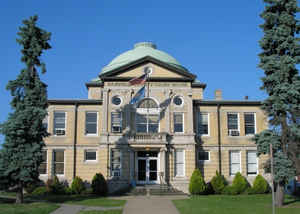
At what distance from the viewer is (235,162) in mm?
31453

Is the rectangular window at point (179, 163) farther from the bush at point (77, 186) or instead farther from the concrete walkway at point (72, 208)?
the concrete walkway at point (72, 208)

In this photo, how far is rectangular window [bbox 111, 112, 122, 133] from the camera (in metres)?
29.6

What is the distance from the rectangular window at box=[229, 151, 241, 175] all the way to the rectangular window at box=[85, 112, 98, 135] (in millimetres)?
12342

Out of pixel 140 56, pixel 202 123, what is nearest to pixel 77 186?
Answer: pixel 202 123

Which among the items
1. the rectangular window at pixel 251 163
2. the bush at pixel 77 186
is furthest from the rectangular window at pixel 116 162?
the rectangular window at pixel 251 163

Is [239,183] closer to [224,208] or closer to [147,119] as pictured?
[147,119]

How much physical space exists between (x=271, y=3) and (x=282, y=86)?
513 cm

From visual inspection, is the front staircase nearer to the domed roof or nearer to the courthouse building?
the courthouse building

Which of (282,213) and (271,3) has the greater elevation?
(271,3)

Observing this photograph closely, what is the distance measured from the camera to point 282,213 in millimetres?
17422

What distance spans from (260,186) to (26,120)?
19.2 meters

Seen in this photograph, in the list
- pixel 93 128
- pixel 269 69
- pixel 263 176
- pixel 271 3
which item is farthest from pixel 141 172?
pixel 271 3

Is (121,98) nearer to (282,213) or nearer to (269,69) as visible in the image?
(269,69)

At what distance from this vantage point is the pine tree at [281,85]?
19.9 m
